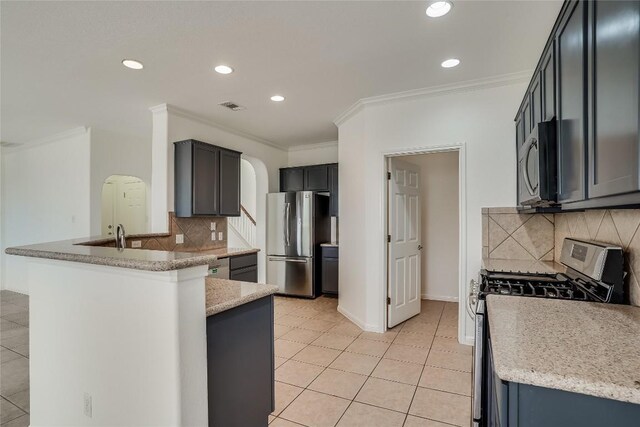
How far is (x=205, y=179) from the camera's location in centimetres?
404

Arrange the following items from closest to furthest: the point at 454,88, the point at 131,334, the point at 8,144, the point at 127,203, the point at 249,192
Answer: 1. the point at 131,334
2. the point at 454,88
3. the point at 8,144
4. the point at 127,203
5. the point at 249,192

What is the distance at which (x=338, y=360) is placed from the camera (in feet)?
9.77

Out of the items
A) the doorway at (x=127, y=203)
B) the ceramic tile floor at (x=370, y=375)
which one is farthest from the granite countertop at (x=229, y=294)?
the doorway at (x=127, y=203)

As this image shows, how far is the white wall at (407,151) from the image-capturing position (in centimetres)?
315

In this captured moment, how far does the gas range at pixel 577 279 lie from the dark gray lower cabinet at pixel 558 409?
0.97m

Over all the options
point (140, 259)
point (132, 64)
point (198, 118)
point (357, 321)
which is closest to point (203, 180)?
point (198, 118)

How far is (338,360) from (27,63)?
12.1 feet

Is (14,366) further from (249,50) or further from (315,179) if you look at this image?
(315,179)

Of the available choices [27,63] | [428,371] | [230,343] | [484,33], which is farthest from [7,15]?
[428,371]

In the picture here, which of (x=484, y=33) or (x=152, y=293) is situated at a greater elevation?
(x=484, y=33)

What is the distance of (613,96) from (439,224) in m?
4.16

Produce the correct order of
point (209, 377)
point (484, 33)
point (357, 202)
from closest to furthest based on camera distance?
point (209, 377) < point (484, 33) < point (357, 202)

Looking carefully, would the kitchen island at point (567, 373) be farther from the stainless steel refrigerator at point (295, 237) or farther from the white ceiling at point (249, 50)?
the stainless steel refrigerator at point (295, 237)

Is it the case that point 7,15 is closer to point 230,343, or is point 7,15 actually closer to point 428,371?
point 230,343
